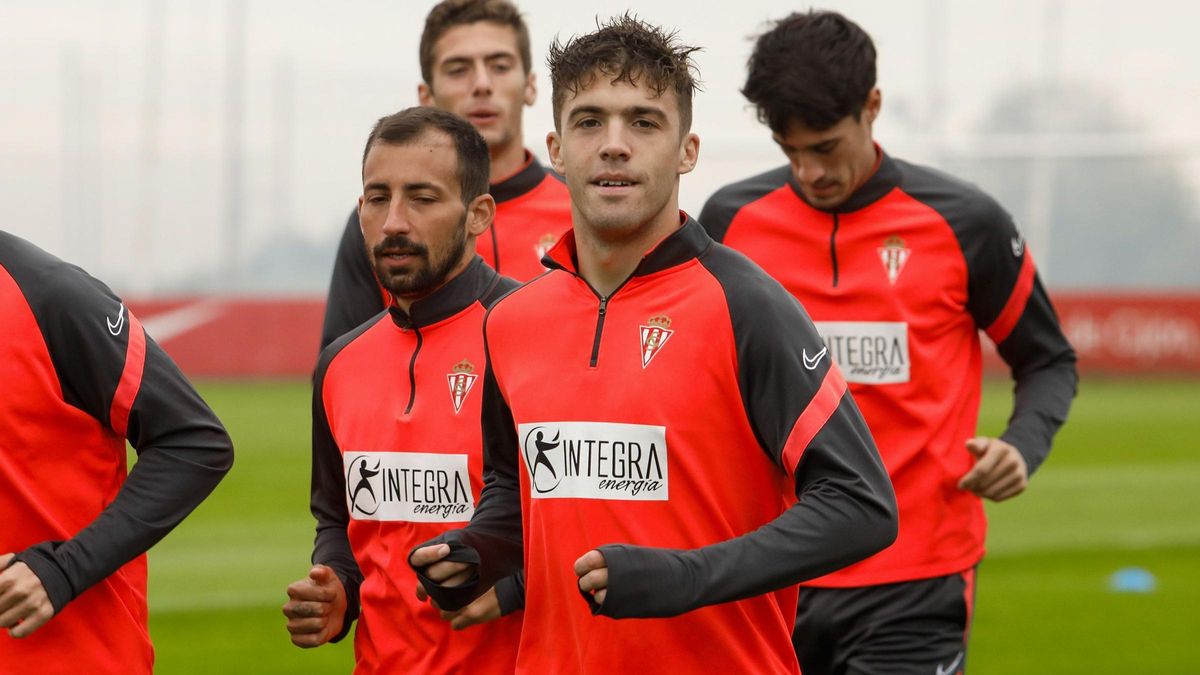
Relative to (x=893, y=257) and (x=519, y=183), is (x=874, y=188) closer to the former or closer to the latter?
(x=893, y=257)

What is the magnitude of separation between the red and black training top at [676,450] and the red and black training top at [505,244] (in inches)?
51.8

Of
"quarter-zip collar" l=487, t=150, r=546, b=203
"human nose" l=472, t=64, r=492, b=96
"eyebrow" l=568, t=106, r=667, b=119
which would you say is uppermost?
"eyebrow" l=568, t=106, r=667, b=119

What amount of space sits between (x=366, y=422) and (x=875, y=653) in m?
1.59

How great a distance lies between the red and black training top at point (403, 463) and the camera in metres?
3.89

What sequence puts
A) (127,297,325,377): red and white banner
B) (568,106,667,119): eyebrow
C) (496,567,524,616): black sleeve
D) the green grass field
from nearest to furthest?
(568,106,667,119): eyebrow < (496,567,524,616): black sleeve < the green grass field < (127,297,325,377): red and white banner

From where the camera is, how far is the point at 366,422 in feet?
13.1

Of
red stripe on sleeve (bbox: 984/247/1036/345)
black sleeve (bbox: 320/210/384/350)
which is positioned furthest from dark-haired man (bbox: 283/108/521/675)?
red stripe on sleeve (bbox: 984/247/1036/345)

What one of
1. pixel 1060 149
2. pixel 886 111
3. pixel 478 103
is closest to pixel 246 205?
pixel 886 111

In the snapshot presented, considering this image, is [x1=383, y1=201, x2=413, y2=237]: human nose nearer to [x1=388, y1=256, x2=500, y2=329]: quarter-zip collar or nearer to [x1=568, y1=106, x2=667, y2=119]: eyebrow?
[x1=388, y1=256, x2=500, y2=329]: quarter-zip collar

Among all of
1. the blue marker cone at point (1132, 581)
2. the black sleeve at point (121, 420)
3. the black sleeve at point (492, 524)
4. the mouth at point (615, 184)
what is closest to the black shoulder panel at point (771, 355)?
the mouth at point (615, 184)

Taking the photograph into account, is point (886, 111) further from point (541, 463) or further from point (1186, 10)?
point (541, 463)

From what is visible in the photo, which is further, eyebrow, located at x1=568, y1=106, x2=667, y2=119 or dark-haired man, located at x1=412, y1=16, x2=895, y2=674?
eyebrow, located at x1=568, y1=106, x2=667, y2=119

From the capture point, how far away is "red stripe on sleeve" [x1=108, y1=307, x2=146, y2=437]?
3588 millimetres

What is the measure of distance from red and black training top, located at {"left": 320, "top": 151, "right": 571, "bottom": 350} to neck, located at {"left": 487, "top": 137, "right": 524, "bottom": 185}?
0.07 ft
